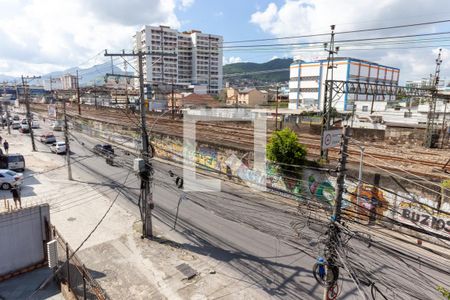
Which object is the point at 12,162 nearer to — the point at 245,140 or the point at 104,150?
the point at 104,150

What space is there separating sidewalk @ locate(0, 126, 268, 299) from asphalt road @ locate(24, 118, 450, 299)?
0.61 metres

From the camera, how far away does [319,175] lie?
58.9 ft

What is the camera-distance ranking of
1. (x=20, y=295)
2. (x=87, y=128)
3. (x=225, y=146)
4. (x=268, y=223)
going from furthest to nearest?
(x=87, y=128) < (x=225, y=146) < (x=268, y=223) < (x=20, y=295)

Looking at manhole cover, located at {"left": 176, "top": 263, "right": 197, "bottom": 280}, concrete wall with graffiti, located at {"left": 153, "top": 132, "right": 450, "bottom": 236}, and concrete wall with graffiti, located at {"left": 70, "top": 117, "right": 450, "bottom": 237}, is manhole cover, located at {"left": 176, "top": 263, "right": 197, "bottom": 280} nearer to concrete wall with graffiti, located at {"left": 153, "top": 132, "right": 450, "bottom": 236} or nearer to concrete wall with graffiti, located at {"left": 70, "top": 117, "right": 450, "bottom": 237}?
concrete wall with graffiti, located at {"left": 70, "top": 117, "right": 450, "bottom": 237}

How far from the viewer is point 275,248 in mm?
13039

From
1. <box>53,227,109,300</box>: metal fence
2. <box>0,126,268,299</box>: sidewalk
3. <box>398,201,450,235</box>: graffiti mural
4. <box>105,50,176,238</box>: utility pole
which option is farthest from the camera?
<box>398,201,450,235</box>: graffiti mural

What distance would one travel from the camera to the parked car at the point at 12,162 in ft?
78.9

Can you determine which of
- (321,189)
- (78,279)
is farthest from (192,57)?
(78,279)

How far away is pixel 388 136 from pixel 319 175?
16.5m

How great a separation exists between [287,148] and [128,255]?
35.4ft

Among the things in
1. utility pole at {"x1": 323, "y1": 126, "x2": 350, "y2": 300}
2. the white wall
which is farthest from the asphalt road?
the white wall

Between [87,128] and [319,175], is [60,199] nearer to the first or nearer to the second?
[319,175]

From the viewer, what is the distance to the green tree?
18.3 meters

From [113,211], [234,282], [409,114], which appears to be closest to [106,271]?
[234,282]
